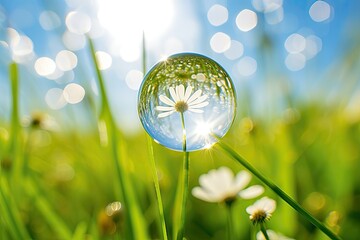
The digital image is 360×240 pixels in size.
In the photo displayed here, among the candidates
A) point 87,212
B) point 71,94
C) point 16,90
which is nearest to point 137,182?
point 87,212

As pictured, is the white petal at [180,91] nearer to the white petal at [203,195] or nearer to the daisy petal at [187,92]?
the daisy petal at [187,92]

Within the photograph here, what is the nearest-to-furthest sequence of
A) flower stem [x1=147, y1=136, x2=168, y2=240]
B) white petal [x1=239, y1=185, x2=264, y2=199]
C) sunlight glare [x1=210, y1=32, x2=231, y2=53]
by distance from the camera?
flower stem [x1=147, y1=136, x2=168, y2=240] → white petal [x1=239, y1=185, x2=264, y2=199] → sunlight glare [x1=210, y1=32, x2=231, y2=53]

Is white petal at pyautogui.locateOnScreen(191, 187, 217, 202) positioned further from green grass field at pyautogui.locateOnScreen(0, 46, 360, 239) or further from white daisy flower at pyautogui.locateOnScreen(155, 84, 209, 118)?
white daisy flower at pyautogui.locateOnScreen(155, 84, 209, 118)

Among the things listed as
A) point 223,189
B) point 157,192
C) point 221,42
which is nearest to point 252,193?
point 223,189

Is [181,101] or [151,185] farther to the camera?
[151,185]

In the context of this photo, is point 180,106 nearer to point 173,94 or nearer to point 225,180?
point 173,94

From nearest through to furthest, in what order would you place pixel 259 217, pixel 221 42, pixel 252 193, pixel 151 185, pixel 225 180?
pixel 259 217, pixel 252 193, pixel 225 180, pixel 151 185, pixel 221 42

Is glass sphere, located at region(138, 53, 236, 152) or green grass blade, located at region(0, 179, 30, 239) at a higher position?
glass sphere, located at region(138, 53, 236, 152)

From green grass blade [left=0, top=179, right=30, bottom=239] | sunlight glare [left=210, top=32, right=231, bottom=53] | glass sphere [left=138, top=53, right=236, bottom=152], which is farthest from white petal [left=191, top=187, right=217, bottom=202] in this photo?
sunlight glare [left=210, top=32, right=231, bottom=53]
